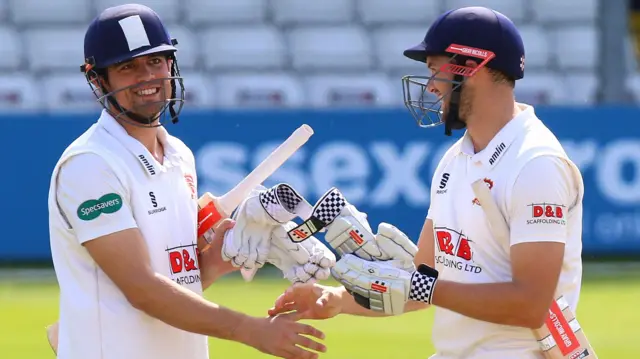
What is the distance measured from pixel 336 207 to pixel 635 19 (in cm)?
1756

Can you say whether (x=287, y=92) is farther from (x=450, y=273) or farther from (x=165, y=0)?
(x=450, y=273)

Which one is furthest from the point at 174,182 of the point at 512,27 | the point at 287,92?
the point at 287,92

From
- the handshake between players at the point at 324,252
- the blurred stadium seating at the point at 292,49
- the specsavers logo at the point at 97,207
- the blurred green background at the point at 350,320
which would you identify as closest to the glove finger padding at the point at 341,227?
the handshake between players at the point at 324,252

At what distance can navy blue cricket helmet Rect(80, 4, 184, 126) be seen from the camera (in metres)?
4.93

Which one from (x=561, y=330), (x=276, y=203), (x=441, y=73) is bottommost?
(x=561, y=330)

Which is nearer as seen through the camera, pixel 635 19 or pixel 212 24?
pixel 212 24

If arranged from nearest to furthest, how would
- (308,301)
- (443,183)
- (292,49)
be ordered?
(443,183) → (308,301) → (292,49)

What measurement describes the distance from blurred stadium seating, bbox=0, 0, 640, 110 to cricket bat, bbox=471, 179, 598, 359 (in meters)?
11.2

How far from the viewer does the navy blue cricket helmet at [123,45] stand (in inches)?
194

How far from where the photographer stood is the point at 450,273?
4.92 m

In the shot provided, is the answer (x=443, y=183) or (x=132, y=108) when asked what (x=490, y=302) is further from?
(x=132, y=108)

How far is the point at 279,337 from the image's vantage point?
4875mm

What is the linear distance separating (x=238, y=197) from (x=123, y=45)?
91 centimetres

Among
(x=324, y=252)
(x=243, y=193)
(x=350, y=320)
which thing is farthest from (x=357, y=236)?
(x=350, y=320)
